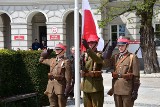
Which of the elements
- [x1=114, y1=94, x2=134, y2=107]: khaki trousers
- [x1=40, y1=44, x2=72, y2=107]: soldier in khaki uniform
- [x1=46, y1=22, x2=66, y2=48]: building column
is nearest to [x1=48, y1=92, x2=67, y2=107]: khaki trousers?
[x1=40, y1=44, x2=72, y2=107]: soldier in khaki uniform

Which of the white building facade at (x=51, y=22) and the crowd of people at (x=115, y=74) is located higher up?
the white building facade at (x=51, y=22)

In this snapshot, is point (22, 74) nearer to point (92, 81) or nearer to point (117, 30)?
point (92, 81)

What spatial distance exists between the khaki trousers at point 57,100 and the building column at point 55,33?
Result: 21907 millimetres

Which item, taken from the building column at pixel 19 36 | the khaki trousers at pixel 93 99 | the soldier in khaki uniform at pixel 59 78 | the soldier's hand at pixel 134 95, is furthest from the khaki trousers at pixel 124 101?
the building column at pixel 19 36

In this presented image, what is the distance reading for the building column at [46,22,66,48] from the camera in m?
31.2

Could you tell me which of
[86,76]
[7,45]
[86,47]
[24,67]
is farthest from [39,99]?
[7,45]

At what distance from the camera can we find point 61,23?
31391mm

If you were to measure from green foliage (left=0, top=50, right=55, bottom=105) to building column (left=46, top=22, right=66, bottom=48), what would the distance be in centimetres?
1910

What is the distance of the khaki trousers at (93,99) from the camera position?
28.4 feet

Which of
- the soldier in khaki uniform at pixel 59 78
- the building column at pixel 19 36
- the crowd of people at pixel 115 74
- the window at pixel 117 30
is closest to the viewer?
the crowd of people at pixel 115 74

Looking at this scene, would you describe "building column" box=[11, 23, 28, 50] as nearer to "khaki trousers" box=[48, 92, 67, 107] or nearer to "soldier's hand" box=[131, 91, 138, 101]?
"khaki trousers" box=[48, 92, 67, 107]

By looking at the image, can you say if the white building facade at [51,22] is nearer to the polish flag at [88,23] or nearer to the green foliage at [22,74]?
the green foliage at [22,74]

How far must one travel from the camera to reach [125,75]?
856 centimetres

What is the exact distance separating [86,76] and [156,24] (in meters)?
23.1
